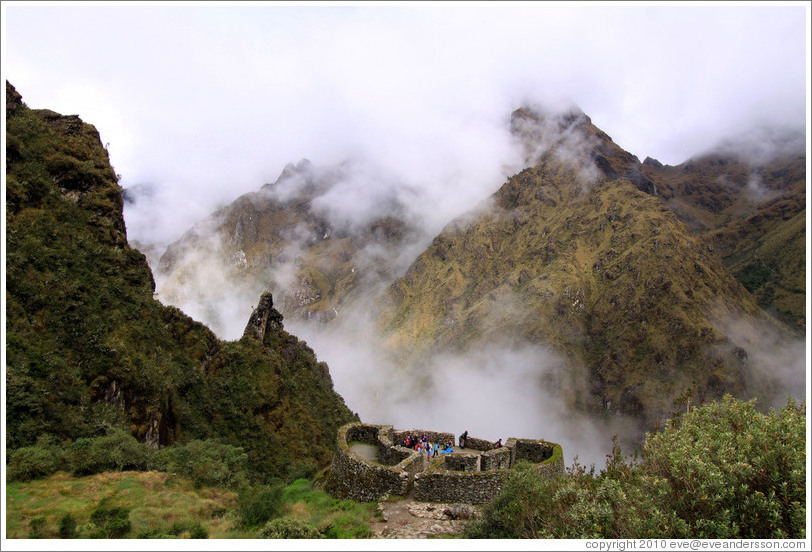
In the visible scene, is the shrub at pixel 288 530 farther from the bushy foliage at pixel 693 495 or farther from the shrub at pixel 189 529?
the bushy foliage at pixel 693 495

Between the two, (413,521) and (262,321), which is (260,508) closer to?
Result: (413,521)

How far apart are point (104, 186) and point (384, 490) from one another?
3864cm

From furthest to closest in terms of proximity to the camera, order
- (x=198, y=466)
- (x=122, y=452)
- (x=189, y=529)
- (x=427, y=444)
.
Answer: (x=427, y=444) → (x=198, y=466) → (x=122, y=452) → (x=189, y=529)

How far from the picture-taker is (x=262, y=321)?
59.9 m

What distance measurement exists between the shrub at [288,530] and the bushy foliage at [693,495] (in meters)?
5.67

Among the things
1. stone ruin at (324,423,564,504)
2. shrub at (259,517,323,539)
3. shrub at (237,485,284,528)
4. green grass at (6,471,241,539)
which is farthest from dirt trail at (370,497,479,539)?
green grass at (6,471,241,539)

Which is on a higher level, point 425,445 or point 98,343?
point 98,343

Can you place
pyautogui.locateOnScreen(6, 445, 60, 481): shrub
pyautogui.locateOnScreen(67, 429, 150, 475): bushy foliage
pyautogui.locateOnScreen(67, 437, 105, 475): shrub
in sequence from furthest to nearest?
pyautogui.locateOnScreen(67, 429, 150, 475): bushy foliage < pyautogui.locateOnScreen(67, 437, 105, 475): shrub < pyautogui.locateOnScreen(6, 445, 60, 481): shrub

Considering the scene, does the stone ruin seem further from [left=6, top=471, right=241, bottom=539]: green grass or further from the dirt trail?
[left=6, top=471, right=241, bottom=539]: green grass

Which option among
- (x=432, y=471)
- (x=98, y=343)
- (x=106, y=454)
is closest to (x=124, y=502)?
(x=106, y=454)

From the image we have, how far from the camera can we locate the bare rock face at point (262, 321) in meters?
58.4

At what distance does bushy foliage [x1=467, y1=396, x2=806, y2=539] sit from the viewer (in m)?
10.7

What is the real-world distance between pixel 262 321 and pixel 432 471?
45202mm

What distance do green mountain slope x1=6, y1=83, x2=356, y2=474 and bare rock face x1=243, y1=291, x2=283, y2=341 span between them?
1655mm
